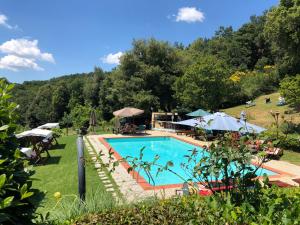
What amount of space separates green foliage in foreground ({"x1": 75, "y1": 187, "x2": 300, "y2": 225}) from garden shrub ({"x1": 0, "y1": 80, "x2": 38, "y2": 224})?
2.73ft

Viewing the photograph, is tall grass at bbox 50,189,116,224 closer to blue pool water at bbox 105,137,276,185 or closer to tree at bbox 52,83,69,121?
blue pool water at bbox 105,137,276,185

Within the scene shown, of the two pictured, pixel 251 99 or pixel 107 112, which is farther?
pixel 107 112

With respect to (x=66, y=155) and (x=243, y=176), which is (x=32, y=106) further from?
(x=243, y=176)

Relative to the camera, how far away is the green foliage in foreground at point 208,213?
275cm

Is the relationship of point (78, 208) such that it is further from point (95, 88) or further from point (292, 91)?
point (95, 88)

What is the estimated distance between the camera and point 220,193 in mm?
3543

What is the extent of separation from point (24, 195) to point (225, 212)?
1959 mm

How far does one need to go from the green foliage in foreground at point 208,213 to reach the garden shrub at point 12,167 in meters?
0.83

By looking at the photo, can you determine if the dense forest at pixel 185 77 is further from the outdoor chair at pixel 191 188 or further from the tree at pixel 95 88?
the outdoor chair at pixel 191 188

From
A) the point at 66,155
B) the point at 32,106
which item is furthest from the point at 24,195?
the point at 32,106

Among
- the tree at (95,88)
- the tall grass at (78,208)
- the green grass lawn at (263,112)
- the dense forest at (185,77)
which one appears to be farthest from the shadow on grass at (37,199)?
the tree at (95,88)

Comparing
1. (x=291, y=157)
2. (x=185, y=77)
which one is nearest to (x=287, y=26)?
(x=185, y=77)

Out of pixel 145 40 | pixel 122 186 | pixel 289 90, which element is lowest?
pixel 122 186

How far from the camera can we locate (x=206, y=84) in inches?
906
